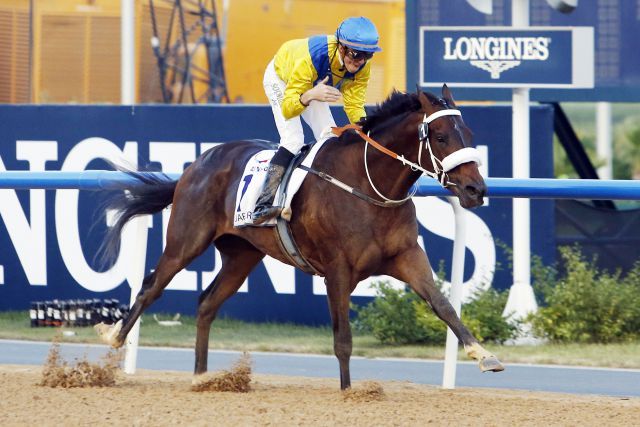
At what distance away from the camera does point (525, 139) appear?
32.0 ft

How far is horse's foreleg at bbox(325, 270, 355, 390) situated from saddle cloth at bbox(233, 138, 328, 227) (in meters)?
0.48

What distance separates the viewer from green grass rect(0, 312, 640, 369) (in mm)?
9133

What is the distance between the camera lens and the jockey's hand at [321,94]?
23.1 ft

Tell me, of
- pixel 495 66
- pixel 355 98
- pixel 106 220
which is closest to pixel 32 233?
pixel 106 220

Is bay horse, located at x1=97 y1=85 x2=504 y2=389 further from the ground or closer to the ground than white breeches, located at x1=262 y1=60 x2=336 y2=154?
closer to the ground

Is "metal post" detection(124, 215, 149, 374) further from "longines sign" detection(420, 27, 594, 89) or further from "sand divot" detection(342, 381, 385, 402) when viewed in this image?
"longines sign" detection(420, 27, 594, 89)

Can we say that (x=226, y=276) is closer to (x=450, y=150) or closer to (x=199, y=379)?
(x=199, y=379)

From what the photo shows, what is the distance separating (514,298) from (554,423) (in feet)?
10.8

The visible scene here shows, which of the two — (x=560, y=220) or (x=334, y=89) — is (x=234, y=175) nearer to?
(x=334, y=89)

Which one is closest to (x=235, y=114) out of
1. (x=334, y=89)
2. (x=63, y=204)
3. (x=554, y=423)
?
(x=63, y=204)

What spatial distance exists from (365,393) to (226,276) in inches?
54.6

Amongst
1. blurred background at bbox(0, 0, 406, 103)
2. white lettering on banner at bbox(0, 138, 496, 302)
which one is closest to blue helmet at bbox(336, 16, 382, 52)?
white lettering on banner at bbox(0, 138, 496, 302)

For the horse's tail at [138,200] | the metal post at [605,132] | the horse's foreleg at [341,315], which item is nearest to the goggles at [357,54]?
the horse's foreleg at [341,315]

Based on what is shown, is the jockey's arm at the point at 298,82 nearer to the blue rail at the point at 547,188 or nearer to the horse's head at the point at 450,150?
the horse's head at the point at 450,150
